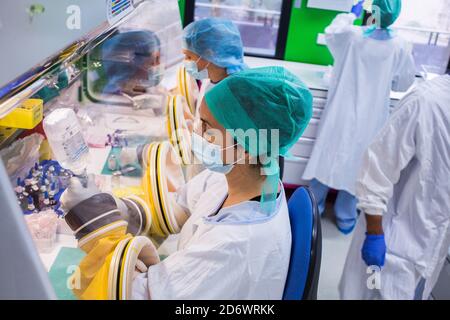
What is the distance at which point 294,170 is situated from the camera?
129 inches

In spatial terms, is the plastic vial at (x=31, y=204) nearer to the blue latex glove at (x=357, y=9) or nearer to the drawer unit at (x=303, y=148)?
the drawer unit at (x=303, y=148)

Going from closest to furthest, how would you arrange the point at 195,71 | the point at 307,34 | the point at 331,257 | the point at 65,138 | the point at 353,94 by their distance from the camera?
the point at 65,138, the point at 195,71, the point at 331,257, the point at 353,94, the point at 307,34

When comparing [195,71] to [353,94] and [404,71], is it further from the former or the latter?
[404,71]

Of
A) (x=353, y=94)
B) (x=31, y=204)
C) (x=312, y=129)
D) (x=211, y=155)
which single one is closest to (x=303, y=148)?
(x=312, y=129)

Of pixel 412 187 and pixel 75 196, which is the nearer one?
pixel 75 196

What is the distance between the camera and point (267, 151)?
111 cm

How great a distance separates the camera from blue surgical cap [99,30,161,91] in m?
1.84

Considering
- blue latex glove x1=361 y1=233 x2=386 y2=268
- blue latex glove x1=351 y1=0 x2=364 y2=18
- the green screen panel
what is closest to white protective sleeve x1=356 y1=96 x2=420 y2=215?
blue latex glove x1=361 y1=233 x2=386 y2=268

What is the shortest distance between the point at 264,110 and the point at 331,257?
190cm

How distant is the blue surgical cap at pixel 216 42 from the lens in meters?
2.17

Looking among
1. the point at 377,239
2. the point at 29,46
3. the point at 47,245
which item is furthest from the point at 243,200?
the point at 377,239

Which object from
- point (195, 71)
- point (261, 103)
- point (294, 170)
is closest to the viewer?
point (261, 103)

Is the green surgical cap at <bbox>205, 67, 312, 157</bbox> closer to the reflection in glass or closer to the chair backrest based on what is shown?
the chair backrest

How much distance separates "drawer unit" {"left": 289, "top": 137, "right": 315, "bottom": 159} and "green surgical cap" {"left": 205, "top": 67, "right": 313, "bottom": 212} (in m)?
2.07
